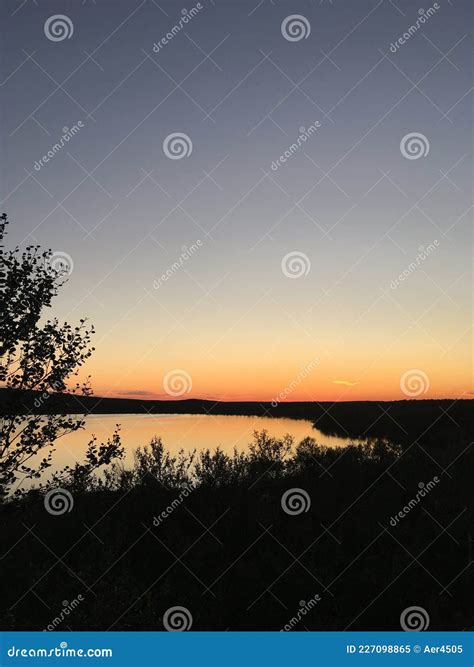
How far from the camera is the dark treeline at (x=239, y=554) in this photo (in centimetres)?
834

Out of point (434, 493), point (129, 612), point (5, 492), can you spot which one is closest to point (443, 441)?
point (434, 493)

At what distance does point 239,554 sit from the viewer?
1042 centimetres

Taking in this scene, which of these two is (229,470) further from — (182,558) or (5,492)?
→ (5,492)

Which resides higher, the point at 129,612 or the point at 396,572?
the point at 396,572

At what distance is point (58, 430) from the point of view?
26.1 feet

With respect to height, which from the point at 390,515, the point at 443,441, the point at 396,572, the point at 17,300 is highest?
the point at 443,441

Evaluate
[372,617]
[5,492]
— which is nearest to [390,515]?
[372,617]

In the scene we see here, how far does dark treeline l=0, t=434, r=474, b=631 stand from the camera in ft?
27.4

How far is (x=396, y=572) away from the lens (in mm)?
9289

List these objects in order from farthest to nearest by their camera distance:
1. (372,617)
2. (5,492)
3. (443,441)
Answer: (443,441)
(372,617)
(5,492)

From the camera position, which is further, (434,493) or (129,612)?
(434,493)

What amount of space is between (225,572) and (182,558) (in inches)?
37.2

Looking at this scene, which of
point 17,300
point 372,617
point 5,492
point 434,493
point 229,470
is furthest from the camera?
point 229,470

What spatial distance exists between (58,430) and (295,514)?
5.86 meters
